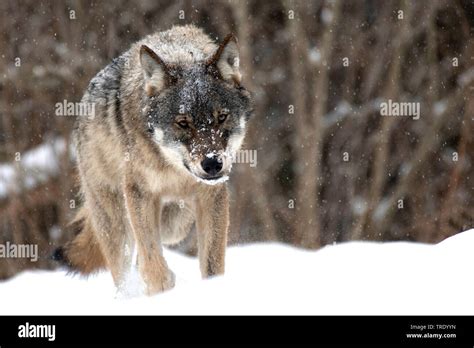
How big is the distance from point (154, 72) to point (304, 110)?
7.09 m

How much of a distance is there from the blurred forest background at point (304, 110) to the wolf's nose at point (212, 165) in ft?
20.0

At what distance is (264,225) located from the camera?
12.2 m

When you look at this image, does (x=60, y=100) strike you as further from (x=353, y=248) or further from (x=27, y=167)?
(x=353, y=248)

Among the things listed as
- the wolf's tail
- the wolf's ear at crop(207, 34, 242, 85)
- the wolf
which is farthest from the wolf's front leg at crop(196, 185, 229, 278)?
the wolf's tail

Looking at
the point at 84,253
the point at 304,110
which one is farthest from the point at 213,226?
the point at 304,110

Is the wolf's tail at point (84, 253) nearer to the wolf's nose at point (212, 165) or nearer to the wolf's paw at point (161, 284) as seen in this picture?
the wolf's paw at point (161, 284)

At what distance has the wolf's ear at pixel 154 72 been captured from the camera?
5.97 meters

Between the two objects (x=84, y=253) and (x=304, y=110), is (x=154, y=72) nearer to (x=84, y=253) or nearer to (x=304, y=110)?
(x=84, y=253)

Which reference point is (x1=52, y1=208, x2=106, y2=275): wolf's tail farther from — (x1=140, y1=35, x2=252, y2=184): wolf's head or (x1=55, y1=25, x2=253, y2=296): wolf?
(x1=140, y1=35, x2=252, y2=184): wolf's head

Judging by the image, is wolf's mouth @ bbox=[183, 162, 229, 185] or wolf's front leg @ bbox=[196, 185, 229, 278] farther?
wolf's front leg @ bbox=[196, 185, 229, 278]

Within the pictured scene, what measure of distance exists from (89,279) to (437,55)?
7713 mm

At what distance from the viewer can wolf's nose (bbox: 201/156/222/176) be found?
5645 millimetres

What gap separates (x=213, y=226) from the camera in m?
6.30

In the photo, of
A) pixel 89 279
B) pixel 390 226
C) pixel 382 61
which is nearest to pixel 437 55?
pixel 382 61
